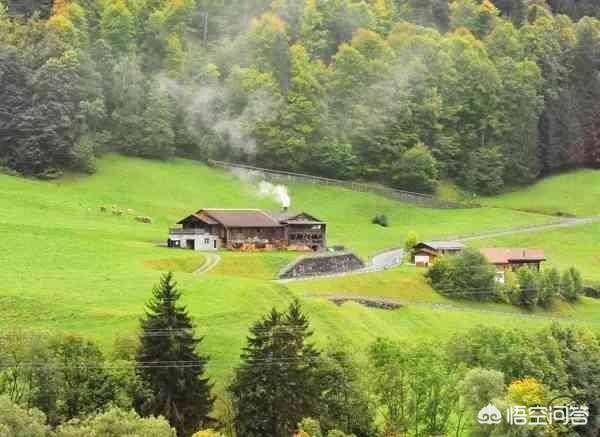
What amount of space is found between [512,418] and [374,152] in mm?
77548

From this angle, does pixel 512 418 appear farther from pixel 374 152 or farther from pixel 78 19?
pixel 78 19

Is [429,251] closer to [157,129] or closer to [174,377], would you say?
[157,129]

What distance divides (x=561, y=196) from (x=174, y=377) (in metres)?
87.3

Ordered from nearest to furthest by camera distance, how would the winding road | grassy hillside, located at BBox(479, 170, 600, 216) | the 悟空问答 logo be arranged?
1. the 悟空问答 logo
2. the winding road
3. grassy hillside, located at BBox(479, 170, 600, 216)

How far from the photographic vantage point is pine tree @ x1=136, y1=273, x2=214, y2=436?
46969 millimetres

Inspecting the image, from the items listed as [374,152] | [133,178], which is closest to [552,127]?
[374,152]

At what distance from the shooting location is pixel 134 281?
64562mm

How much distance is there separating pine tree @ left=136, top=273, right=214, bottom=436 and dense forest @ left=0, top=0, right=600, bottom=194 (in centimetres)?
5704

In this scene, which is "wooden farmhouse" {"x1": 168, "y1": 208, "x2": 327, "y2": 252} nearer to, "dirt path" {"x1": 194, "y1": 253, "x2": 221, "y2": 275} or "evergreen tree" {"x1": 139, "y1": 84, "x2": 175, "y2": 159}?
"dirt path" {"x1": 194, "y1": 253, "x2": 221, "y2": 275}

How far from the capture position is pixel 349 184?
391ft

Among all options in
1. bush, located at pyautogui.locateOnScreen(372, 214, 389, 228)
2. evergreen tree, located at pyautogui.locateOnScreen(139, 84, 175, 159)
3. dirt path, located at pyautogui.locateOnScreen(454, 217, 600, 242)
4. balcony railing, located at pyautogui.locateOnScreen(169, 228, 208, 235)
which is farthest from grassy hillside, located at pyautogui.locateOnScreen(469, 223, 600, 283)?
evergreen tree, located at pyautogui.locateOnScreen(139, 84, 175, 159)

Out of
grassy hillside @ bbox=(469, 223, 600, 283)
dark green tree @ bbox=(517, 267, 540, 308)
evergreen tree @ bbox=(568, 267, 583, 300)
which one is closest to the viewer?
dark green tree @ bbox=(517, 267, 540, 308)

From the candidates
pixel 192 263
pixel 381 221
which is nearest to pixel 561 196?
pixel 381 221

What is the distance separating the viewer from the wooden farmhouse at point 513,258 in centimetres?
8856
